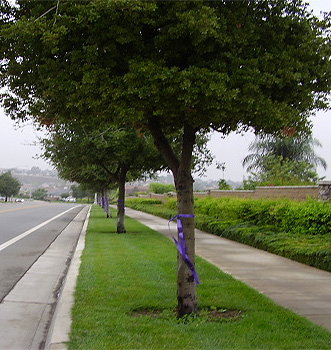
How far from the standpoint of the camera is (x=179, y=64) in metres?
5.86

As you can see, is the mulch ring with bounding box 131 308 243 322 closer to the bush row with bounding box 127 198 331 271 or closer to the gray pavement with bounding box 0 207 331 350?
the gray pavement with bounding box 0 207 331 350

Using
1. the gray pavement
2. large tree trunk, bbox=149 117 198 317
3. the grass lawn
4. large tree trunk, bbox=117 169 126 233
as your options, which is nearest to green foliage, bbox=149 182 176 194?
large tree trunk, bbox=117 169 126 233

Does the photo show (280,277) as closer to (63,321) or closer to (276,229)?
(63,321)

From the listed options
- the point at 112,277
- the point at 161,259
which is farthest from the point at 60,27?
the point at 161,259

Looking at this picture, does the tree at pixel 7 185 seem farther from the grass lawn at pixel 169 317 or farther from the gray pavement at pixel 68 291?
the grass lawn at pixel 169 317

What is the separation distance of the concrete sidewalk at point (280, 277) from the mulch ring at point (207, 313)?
3.03 ft

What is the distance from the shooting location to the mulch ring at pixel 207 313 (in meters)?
5.70

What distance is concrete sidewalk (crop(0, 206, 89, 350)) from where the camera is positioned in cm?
554

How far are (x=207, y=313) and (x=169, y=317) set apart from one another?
0.51m

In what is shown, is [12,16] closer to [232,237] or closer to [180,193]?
[180,193]

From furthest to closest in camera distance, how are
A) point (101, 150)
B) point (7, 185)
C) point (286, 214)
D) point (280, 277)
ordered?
point (7, 185) → point (101, 150) → point (286, 214) → point (280, 277)

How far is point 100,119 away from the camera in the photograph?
643 centimetres

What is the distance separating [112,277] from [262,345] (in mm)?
4093

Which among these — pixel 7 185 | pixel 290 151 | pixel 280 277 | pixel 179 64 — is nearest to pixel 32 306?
pixel 179 64
